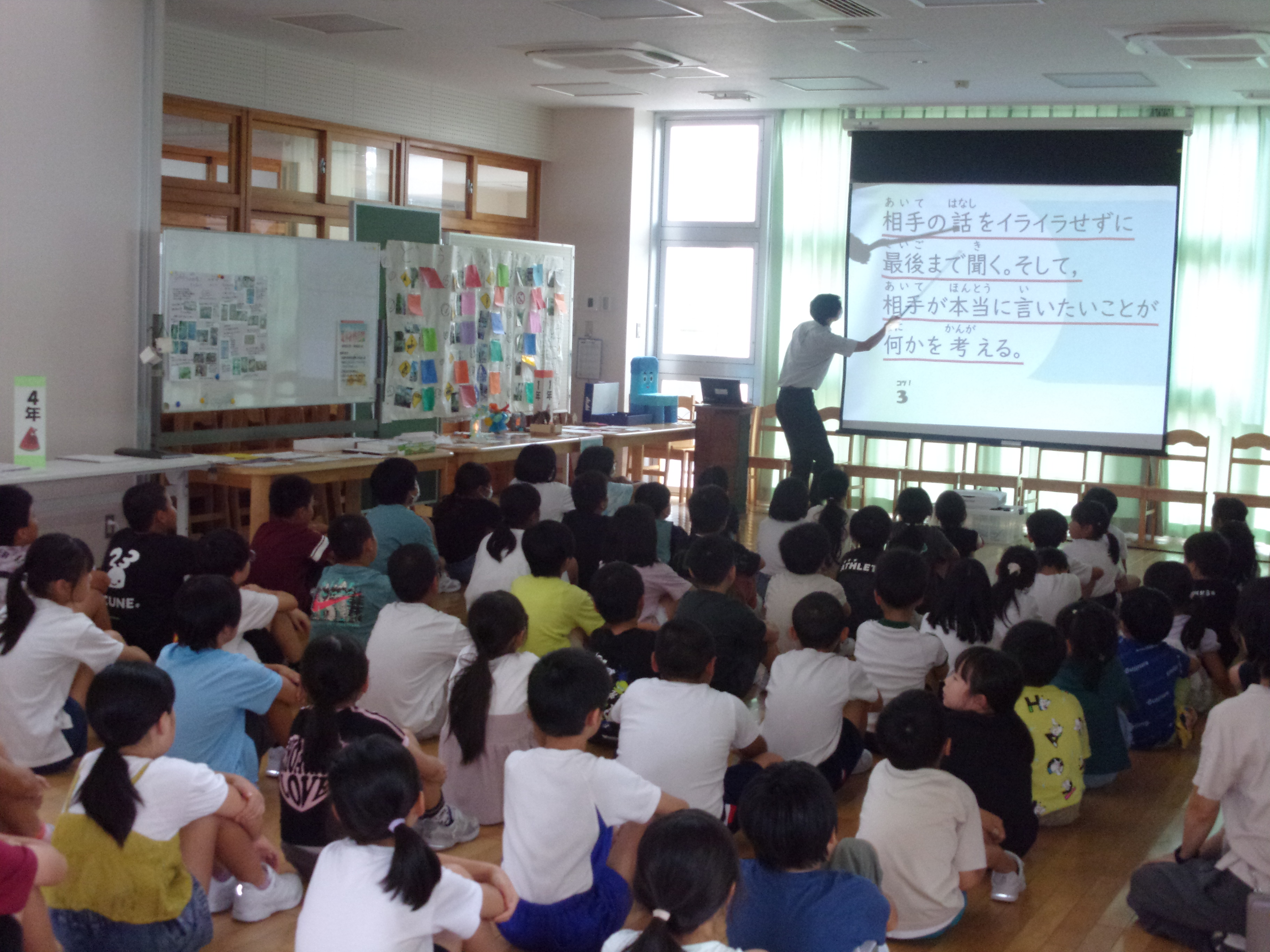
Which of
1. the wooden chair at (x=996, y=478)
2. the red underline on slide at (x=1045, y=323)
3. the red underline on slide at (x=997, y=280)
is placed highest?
the red underline on slide at (x=997, y=280)

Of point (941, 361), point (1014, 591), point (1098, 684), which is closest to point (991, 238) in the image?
point (941, 361)

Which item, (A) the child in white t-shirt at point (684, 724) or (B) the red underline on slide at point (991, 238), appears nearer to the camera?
(A) the child in white t-shirt at point (684, 724)

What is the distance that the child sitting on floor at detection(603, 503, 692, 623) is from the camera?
4.14 meters

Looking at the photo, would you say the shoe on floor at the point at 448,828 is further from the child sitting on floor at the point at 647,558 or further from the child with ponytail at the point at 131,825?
the child sitting on floor at the point at 647,558

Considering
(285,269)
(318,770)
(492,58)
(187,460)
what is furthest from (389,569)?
(492,58)

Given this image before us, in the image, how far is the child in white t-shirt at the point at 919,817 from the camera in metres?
2.56

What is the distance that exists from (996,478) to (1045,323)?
107 cm

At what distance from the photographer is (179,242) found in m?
5.78

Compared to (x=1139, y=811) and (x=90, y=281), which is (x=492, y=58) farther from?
(x=1139, y=811)

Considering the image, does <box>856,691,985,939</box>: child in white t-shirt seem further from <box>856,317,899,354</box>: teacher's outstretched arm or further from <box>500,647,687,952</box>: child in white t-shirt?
<box>856,317,899,354</box>: teacher's outstretched arm

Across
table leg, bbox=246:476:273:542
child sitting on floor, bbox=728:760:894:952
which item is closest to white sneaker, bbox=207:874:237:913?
child sitting on floor, bbox=728:760:894:952

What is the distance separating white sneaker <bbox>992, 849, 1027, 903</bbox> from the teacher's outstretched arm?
4.91m

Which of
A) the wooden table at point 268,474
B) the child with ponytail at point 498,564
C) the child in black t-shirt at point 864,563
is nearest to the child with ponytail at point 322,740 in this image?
the child with ponytail at point 498,564

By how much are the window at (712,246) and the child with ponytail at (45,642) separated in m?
6.45
